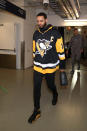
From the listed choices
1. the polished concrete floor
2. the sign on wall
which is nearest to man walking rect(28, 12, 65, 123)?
the polished concrete floor

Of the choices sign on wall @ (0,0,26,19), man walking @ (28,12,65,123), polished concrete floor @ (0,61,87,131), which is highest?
sign on wall @ (0,0,26,19)

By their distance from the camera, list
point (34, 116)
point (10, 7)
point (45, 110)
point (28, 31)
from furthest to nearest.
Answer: point (28, 31)
point (10, 7)
point (45, 110)
point (34, 116)

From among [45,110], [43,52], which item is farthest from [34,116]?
[43,52]

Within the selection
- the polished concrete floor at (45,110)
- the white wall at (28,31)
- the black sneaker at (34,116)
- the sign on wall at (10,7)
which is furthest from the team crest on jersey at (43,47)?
the white wall at (28,31)

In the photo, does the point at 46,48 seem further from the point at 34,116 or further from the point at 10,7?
the point at 10,7

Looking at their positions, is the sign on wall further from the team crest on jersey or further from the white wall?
the team crest on jersey

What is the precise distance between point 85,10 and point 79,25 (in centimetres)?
70

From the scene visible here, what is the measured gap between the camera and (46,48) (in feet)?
7.51

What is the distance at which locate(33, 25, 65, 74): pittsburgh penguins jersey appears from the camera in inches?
89.8

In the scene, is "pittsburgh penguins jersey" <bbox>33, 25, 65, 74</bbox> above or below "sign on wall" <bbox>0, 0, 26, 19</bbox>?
below

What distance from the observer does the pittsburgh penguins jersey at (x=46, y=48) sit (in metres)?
2.28

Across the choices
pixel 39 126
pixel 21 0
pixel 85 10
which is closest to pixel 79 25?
pixel 85 10

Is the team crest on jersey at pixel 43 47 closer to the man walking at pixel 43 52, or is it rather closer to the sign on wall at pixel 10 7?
the man walking at pixel 43 52

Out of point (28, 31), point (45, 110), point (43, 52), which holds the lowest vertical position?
point (45, 110)
